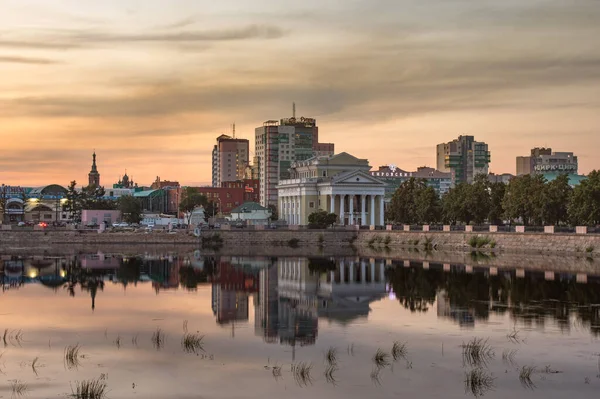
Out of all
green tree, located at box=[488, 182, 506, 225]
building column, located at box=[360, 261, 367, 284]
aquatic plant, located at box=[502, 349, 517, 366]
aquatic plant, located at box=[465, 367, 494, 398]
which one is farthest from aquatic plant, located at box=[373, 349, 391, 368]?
green tree, located at box=[488, 182, 506, 225]

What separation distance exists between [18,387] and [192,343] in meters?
10.5

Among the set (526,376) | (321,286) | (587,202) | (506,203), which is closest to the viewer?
(526,376)

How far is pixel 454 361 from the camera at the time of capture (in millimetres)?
38000

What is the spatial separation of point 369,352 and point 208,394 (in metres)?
10.3

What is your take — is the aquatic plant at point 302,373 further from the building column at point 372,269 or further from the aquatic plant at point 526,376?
the building column at point 372,269

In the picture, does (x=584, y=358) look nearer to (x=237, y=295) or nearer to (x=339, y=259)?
(x=237, y=295)

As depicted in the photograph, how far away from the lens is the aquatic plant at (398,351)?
38938 mm

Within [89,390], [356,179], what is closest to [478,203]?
[356,179]

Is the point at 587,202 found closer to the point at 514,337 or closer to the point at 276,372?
the point at 514,337

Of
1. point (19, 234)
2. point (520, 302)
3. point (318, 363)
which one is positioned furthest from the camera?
point (19, 234)

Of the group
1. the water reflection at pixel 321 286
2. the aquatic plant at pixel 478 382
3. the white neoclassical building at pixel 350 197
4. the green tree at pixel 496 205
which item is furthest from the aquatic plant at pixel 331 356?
the white neoclassical building at pixel 350 197

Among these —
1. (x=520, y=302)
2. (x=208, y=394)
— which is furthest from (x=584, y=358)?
(x=520, y=302)

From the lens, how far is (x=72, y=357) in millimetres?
38406

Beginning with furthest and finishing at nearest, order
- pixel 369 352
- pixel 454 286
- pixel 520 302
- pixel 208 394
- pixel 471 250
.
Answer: pixel 471 250 < pixel 454 286 < pixel 520 302 < pixel 369 352 < pixel 208 394
